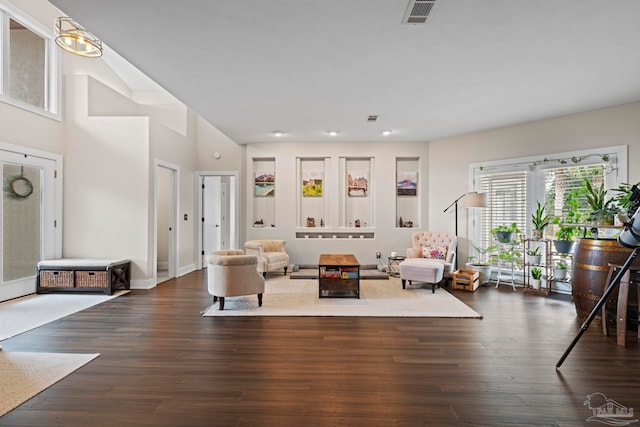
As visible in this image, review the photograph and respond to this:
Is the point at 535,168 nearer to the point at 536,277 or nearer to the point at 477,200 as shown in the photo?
the point at 477,200

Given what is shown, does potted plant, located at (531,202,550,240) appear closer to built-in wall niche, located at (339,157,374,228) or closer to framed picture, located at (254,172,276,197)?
built-in wall niche, located at (339,157,374,228)

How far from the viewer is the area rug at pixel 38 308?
3732 millimetres

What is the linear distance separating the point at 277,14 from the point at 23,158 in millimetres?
4943

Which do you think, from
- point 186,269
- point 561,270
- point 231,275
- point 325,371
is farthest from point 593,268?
point 186,269

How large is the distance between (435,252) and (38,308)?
6334mm

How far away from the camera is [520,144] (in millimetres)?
6027

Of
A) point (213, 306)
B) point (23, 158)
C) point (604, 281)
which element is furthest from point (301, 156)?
point (604, 281)

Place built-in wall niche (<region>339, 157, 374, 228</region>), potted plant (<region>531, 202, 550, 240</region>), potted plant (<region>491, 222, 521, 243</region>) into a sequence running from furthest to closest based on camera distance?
built-in wall niche (<region>339, 157, 374, 228</region>), potted plant (<region>491, 222, 521, 243</region>), potted plant (<region>531, 202, 550, 240</region>)

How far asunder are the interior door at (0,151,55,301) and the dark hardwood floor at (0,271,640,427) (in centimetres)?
178

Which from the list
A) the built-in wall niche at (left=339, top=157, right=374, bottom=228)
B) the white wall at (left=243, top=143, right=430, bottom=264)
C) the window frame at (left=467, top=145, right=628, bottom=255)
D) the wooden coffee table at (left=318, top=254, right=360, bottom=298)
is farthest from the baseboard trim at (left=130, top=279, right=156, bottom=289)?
the window frame at (left=467, top=145, right=628, bottom=255)

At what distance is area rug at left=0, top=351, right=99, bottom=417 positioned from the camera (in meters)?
2.32

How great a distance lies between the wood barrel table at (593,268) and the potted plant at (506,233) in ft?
5.36

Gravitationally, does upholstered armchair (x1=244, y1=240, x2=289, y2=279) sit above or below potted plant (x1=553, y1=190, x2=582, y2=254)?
below

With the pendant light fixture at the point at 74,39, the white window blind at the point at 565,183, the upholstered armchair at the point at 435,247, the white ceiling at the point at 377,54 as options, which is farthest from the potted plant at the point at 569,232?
the pendant light fixture at the point at 74,39
